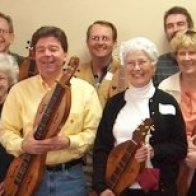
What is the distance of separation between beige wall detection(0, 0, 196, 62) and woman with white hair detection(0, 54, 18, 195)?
2.74 feet

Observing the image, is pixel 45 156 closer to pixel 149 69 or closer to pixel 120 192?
pixel 120 192

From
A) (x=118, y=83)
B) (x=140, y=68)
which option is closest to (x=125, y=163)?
(x=140, y=68)

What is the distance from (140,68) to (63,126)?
0.43 metres

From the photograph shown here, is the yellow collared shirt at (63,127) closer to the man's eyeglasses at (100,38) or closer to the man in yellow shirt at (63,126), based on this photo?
the man in yellow shirt at (63,126)

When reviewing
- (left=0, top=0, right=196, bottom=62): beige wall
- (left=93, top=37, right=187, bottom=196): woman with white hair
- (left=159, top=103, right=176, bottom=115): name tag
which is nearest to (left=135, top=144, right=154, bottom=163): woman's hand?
(left=93, top=37, right=187, bottom=196): woman with white hair

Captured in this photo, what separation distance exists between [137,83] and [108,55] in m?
0.84

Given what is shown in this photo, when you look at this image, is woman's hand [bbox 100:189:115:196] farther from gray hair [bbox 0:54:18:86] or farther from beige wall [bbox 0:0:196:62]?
beige wall [bbox 0:0:196:62]

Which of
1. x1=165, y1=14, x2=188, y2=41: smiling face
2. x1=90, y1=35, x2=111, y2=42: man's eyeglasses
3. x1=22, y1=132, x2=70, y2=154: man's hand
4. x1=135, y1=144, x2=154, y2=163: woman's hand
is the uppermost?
x1=165, y1=14, x2=188, y2=41: smiling face

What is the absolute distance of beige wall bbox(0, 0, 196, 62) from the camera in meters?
3.01

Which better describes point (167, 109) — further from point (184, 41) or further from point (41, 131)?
point (41, 131)

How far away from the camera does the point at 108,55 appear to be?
2.79m

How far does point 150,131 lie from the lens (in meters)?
1.93

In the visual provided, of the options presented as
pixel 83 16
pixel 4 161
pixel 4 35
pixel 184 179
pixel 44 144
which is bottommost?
pixel 184 179

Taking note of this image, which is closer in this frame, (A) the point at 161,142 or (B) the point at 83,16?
(A) the point at 161,142
